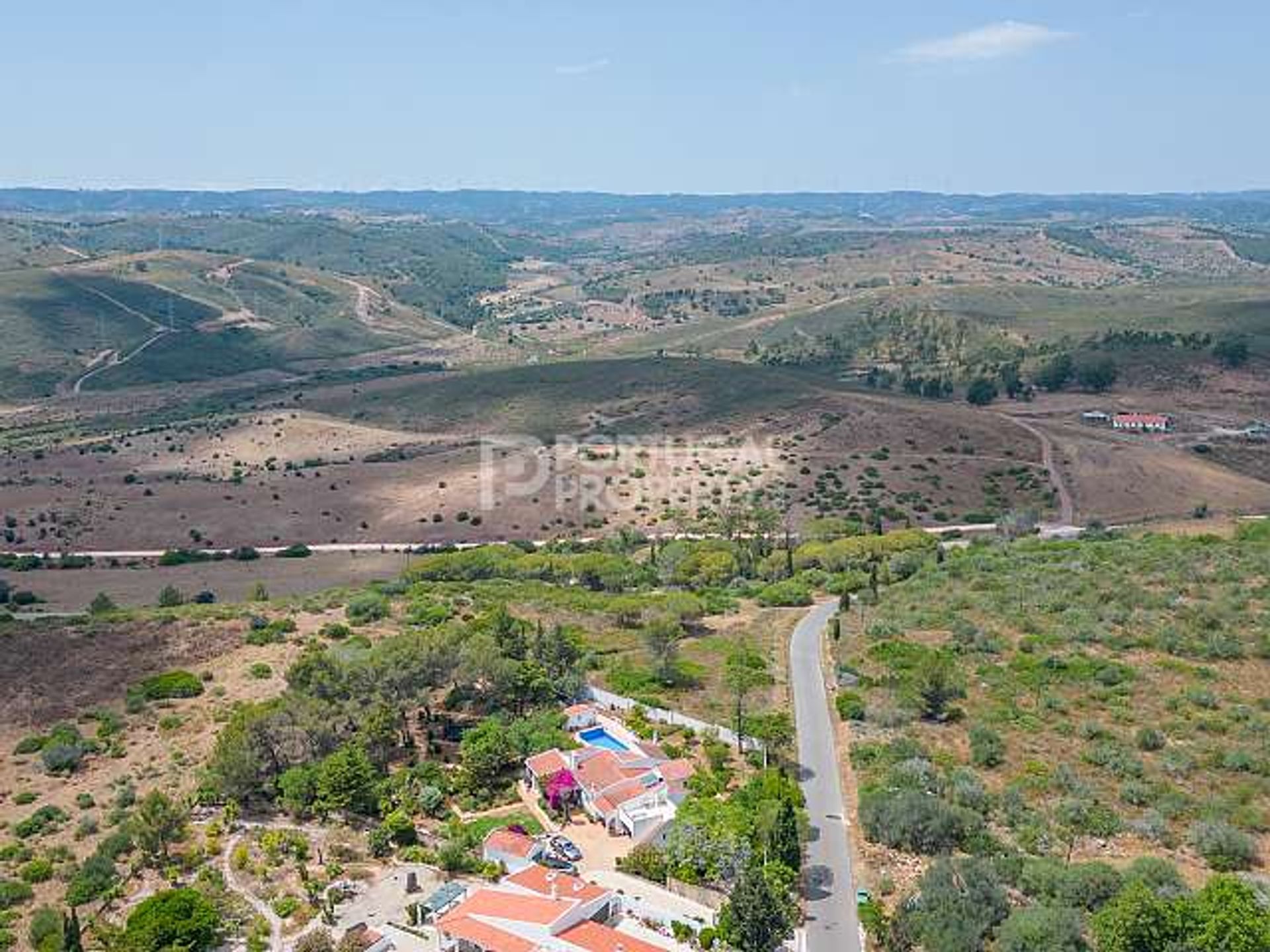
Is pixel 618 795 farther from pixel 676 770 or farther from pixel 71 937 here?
pixel 71 937

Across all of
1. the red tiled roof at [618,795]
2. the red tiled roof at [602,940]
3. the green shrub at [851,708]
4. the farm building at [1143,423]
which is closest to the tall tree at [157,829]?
the red tiled roof at [618,795]

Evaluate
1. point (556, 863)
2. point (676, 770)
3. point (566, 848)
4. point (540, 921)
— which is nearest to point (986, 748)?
point (676, 770)

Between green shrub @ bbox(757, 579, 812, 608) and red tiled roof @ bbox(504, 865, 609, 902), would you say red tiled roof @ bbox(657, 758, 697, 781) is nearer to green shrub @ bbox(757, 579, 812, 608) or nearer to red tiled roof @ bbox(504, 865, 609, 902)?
red tiled roof @ bbox(504, 865, 609, 902)

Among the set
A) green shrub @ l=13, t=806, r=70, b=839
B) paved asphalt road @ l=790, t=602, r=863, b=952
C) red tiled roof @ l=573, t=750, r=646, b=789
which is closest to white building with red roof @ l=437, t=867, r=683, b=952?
paved asphalt road @ l=790, t=602, r=863, b=952

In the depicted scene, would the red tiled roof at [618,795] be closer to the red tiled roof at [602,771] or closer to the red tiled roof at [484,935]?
the red tiled roof at [602,771]

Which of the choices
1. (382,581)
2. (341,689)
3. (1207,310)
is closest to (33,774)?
(341,689)

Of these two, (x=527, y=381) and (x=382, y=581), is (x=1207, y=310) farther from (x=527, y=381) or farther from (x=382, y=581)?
(x=382, y=581)
